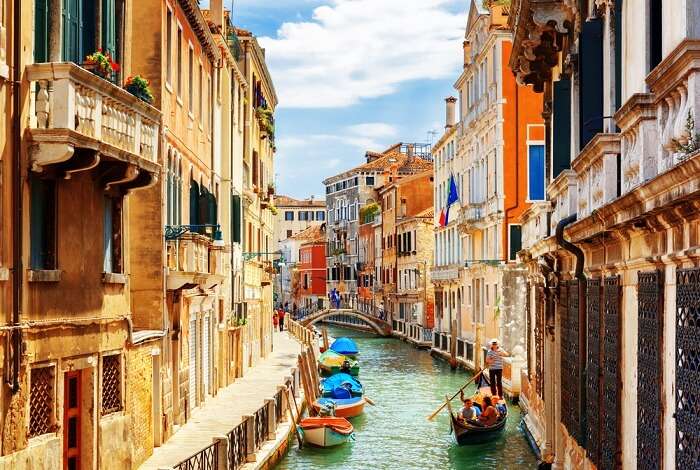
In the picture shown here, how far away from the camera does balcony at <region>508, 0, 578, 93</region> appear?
1355 cm

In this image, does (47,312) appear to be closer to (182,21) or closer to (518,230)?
(182,21)

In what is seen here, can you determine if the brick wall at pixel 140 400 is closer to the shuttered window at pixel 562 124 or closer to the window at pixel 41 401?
the window at pixel 41 401

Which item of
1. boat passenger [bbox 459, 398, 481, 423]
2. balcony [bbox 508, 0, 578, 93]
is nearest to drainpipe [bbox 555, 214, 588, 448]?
balcony [bbox 508, 0, 578, 93]

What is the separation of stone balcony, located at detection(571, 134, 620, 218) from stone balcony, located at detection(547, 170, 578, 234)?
0.73m

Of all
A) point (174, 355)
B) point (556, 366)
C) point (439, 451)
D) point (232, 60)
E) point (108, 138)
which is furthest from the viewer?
point (232, 60)

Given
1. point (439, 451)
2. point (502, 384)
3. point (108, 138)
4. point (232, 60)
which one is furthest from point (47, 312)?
point (502, 384)

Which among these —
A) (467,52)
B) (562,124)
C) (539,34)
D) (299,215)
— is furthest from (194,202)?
(299,215)

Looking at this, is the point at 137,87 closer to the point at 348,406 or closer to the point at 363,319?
the point at 348,406

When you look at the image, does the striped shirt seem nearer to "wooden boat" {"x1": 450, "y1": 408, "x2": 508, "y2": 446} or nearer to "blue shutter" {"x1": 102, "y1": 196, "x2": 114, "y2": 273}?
"wooden boat" {"x1": 450, "y1": 408, "x2": 508, "y2": 446}

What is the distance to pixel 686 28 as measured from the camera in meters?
6.68

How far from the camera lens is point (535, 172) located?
3462 centimetres

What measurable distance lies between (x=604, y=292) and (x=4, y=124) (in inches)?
206

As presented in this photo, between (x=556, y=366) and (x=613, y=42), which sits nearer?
(x=613, y=42)

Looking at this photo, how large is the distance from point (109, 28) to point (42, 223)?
3.02 meters
